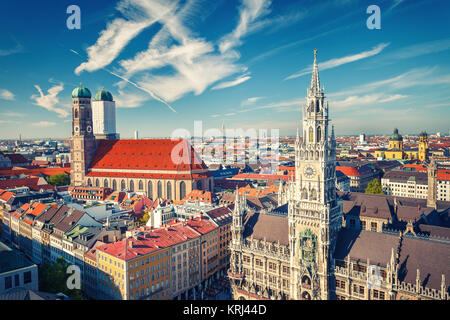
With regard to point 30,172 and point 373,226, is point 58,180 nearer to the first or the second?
point 30,172

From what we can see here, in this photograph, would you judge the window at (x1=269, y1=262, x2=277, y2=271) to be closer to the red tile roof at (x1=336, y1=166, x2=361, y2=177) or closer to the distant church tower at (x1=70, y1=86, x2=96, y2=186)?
the distant church tower at (x1=70, y1=86, x2=96, y2=186)

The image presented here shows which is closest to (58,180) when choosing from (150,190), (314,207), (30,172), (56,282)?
(30,172)

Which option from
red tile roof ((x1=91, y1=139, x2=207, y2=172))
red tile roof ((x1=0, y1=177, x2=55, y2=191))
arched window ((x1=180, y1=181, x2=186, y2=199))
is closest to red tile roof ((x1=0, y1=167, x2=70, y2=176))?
red tile roof ((x1=0, y1=177, x2=55, y2=191))

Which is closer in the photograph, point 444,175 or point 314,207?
point 314,207

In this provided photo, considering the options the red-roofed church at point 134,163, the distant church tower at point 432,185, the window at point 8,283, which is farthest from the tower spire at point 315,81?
the red-roofed church at point 134,163

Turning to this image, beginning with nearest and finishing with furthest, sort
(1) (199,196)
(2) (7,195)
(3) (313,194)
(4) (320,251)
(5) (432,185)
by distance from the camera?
(4) (320,251), (3) (313,194), (5) (432,185), (2) (7,195), (1) (199,196)
